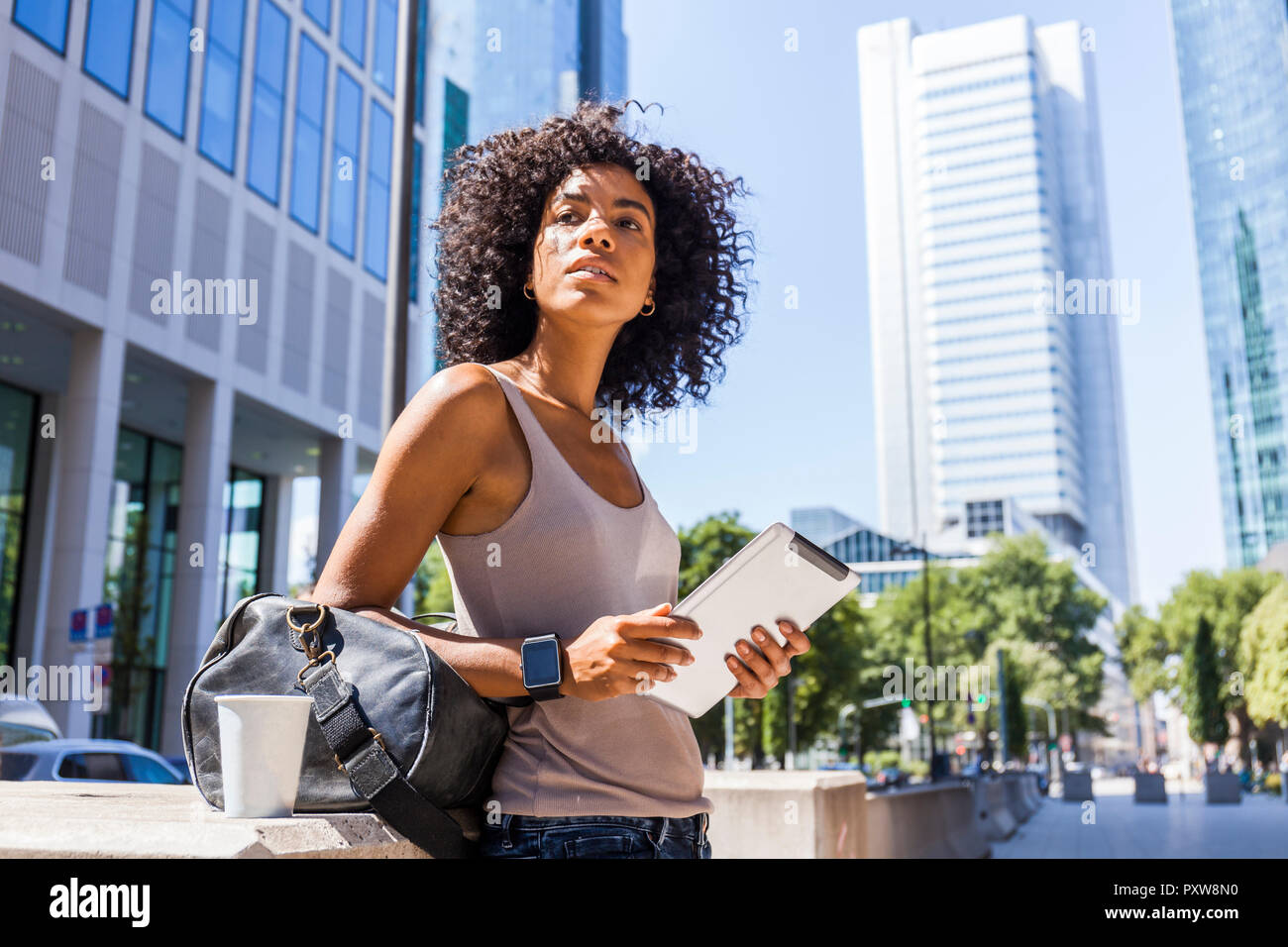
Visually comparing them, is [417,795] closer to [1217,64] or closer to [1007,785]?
[1007,785]

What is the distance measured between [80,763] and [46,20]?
16463 mm

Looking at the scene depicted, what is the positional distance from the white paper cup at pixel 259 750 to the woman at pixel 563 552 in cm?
22

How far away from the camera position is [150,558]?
3231 centimetres

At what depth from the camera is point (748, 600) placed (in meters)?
1.82

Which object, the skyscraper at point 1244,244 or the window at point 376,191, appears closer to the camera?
the window at point 376,191

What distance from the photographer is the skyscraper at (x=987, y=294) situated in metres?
152

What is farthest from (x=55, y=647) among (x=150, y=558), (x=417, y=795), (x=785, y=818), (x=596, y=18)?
(x=596, y=18)

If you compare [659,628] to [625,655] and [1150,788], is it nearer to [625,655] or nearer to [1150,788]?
[625,655]

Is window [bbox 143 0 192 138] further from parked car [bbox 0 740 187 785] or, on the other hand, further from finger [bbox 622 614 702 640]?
finger [bbox 622 614 702 640]

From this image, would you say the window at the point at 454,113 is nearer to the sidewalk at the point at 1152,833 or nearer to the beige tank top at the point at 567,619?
the sidewalk at the point at 1152,833

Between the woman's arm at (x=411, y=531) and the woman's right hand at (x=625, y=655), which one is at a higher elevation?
the woman's arm at (x=411, y=531)

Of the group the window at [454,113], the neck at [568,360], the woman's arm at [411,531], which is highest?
the window at [454,113]

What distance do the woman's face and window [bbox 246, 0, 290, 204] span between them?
2868cm

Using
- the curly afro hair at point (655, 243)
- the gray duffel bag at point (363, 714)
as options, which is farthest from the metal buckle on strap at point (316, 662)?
the curly afro hair at point (655, 243)
